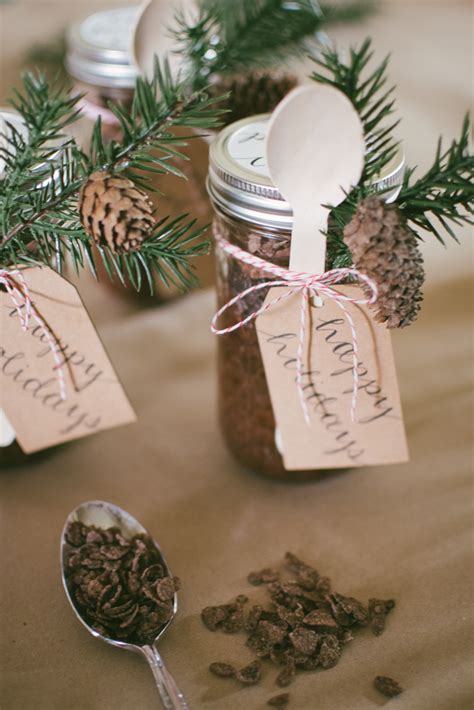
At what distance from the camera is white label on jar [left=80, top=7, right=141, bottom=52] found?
2.63 ft

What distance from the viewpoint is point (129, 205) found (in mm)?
453

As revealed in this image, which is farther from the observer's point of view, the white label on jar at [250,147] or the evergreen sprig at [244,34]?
the evergreen sprig at [244,34]

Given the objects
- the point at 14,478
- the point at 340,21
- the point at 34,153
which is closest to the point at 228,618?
the point at 14,478

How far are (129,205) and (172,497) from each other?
12.3 inches

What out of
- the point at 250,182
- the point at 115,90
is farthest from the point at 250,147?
the point at 115,90

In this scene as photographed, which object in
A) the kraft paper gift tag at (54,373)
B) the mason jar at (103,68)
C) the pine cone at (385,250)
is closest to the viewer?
the pine cone at (385,250)

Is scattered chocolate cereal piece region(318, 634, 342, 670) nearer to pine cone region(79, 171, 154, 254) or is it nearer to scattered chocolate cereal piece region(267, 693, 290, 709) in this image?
scattered chocolate cereal piece region(267, 693, 290, 709)

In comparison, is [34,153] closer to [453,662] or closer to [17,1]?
[453,662]

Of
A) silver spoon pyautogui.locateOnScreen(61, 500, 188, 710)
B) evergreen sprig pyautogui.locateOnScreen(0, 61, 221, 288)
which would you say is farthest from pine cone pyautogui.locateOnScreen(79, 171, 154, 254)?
silver spoon pyautogui.locateOnScreen(61, 500, 188, 710)

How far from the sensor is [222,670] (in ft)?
1.62

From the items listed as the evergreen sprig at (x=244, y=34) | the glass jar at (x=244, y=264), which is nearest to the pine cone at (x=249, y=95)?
the evergreen sprig at (x=244, y=34)

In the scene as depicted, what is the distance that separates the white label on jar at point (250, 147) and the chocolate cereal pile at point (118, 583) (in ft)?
1.04

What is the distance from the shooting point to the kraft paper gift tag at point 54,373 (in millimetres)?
542

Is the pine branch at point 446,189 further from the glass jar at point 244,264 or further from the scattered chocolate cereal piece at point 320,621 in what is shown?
the scattered chocolate cereal piece at point 320,621
